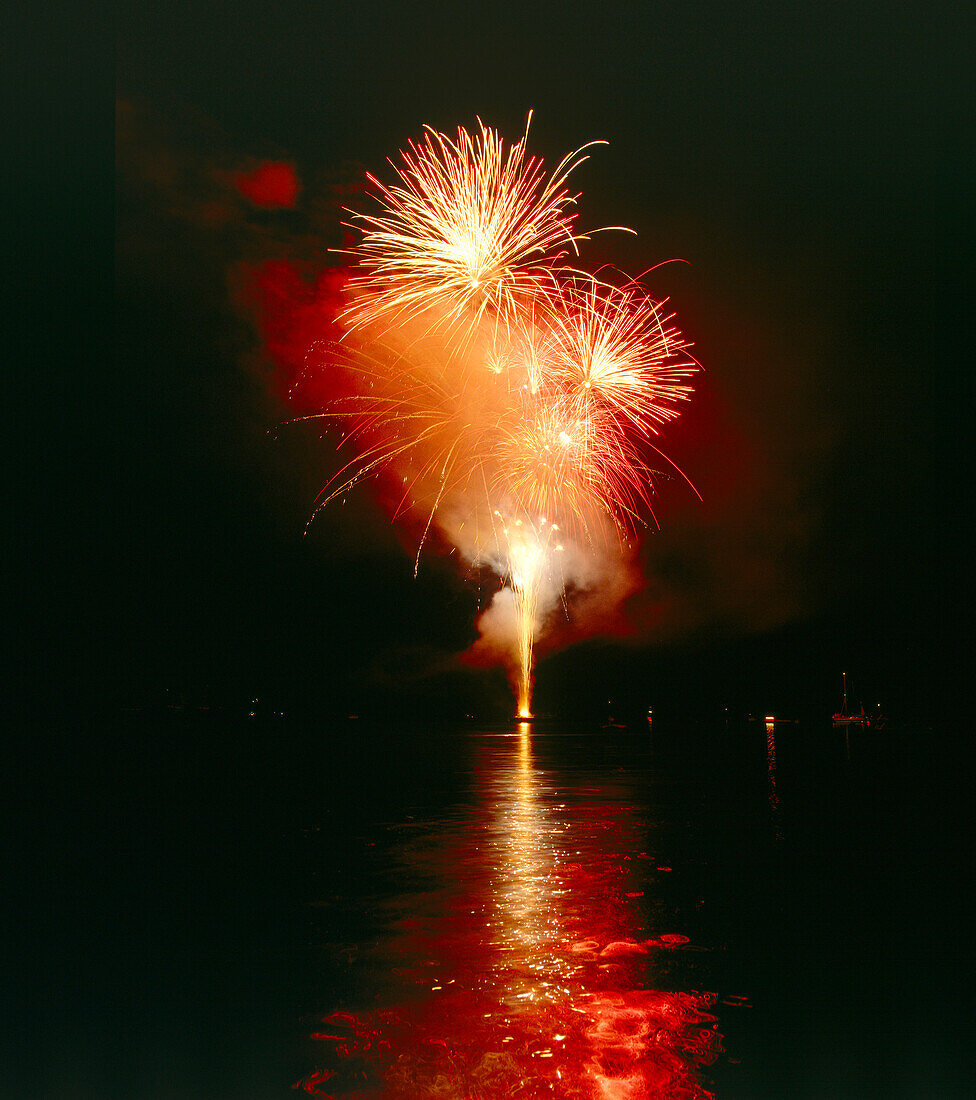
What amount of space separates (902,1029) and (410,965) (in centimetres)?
424

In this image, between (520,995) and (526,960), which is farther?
(526,960)

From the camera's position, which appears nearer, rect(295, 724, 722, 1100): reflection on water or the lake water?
rect(295, 724, 722, 1100): reflection on water

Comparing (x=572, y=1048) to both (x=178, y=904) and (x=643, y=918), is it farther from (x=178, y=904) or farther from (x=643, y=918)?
(x=178, y=904)

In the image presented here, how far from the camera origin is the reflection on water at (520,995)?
18.6ft

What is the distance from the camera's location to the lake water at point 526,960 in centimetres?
597

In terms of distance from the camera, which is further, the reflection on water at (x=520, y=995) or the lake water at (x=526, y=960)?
the lake water at (x=526, y=960)

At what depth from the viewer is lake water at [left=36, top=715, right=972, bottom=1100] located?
5.97 meters

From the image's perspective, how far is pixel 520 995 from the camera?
711cm

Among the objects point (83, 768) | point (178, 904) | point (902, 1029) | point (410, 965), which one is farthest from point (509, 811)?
point (83, 768)

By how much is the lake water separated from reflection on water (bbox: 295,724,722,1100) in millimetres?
28

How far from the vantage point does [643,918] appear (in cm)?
981

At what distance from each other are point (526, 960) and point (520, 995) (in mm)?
989

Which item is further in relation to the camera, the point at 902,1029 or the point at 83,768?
the point at 83,768

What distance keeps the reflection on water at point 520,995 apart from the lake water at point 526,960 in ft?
0.09
